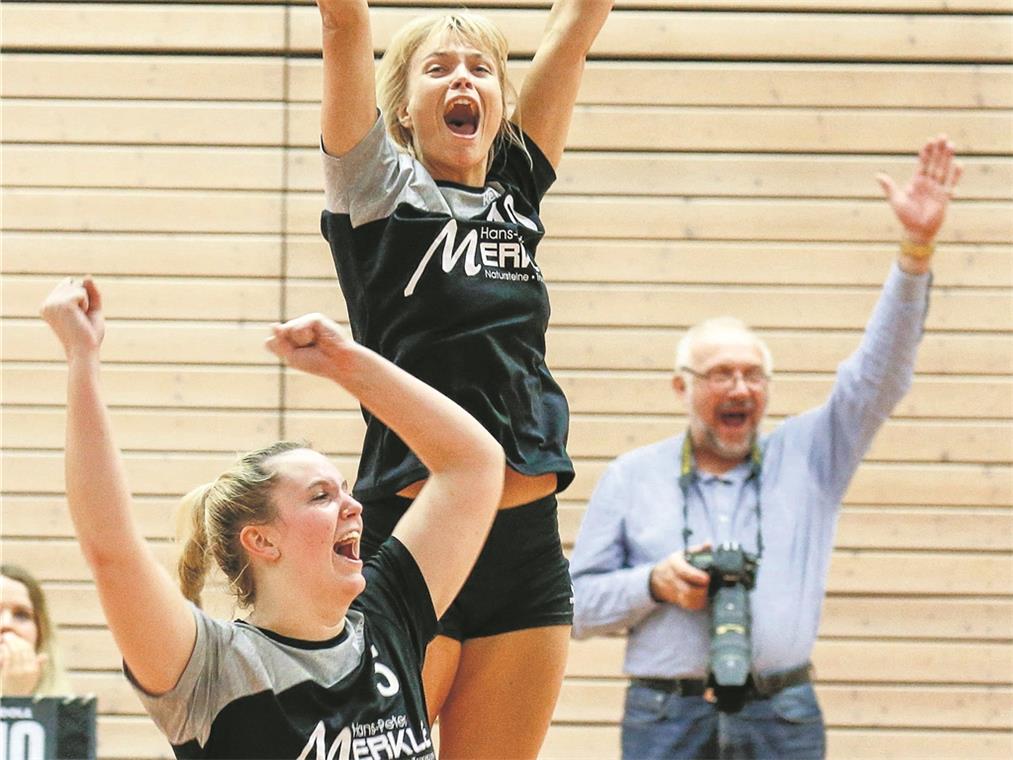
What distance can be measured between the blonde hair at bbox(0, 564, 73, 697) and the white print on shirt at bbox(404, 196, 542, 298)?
1841 mm

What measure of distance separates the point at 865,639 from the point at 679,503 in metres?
1.59

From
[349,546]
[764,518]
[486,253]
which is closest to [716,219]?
[764,518]

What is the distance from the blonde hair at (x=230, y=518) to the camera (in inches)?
84.9

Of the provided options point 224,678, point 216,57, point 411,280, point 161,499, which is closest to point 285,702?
point 224,678

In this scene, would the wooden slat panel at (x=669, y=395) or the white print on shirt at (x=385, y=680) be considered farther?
the wooden slat panel at (x=669, y=395)

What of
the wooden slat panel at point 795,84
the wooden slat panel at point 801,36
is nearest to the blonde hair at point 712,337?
the wooden slat panel at point 795,84

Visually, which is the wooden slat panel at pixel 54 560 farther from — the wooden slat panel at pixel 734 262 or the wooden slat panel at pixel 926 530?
the wooden slat panel at pixel 926 530

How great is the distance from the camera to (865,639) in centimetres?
525

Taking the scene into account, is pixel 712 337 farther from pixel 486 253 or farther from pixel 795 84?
pixel 486 253

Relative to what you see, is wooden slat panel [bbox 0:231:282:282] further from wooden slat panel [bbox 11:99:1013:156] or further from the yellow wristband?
the yellow wristband

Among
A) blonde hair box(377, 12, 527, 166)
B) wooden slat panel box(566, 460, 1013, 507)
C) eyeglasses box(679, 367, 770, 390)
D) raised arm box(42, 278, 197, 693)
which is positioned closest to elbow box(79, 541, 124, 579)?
raised arm box(42, 278, 197, 693)

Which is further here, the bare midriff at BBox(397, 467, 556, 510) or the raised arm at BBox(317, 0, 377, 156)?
the bare midriff at BBox(397, 467, 556, 510)

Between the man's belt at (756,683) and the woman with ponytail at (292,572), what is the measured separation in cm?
173

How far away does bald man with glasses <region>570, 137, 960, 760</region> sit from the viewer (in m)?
3.73
